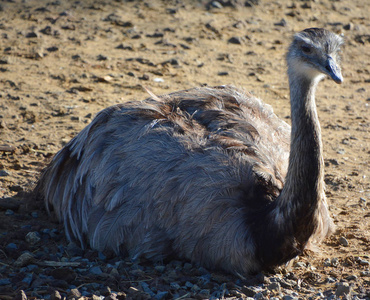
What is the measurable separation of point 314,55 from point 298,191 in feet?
2.60

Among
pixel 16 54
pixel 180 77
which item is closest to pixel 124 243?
pixel 180 77

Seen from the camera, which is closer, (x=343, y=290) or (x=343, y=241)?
(x=343, y=290)

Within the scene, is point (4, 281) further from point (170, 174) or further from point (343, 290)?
point (343, 290)

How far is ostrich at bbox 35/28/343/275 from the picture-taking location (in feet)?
12.4

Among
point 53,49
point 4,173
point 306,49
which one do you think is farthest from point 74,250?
point 53,49

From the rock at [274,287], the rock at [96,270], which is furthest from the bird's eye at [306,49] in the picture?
the rock at [96,270]

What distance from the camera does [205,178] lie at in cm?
406

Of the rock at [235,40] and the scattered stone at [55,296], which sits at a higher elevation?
the rock at [235,40]

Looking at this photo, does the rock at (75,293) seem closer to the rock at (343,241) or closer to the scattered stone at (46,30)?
the rock at (343,241)

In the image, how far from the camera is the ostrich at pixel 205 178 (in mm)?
3777

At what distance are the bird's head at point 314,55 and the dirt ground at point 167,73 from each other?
1.27 m

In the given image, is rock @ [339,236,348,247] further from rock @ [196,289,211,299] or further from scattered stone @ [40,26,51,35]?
scattered stone @ [40,26,51,35]

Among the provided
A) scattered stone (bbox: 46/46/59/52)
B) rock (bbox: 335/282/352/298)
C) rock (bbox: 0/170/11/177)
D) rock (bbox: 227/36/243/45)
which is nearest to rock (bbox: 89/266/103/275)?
rock (bbox: 335/282/352/298)

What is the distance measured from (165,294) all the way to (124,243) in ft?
1.93
